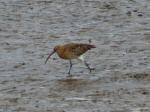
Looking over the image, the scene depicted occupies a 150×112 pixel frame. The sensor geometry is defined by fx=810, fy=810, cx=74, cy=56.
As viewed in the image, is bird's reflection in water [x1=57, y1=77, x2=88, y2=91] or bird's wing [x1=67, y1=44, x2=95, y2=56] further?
bird's wing [x1=67, y1=44, x2=95, y2=56]

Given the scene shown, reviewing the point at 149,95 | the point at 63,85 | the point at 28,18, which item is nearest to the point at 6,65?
the point at 63,85

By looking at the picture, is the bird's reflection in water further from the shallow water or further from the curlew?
the curlew

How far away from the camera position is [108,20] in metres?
16.8

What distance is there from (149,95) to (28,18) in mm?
6815

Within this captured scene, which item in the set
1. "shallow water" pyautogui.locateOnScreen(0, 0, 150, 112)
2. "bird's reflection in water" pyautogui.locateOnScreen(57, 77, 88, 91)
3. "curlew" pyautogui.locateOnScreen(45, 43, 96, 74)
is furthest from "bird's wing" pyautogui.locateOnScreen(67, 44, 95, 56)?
"bird's reflection in water" pyautogui.locateOnScreen(57, 77, 88, 91)

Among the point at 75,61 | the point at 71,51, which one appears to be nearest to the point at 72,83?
the point at 71,51

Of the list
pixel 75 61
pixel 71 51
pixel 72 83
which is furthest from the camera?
pixel 75 61

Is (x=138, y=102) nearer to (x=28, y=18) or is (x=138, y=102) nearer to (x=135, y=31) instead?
(x=135, y=31)

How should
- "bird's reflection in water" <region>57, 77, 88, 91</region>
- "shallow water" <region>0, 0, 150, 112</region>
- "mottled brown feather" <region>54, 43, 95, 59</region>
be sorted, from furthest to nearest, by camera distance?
1. "mottled brown feather" <region>54, 43, 95, 59</region>
2. "bird's reflection in water" <region>57, 77, 88, 91</region>
3. "shallow water" <region>0, 0, 150, 112</region>

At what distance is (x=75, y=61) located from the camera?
1355 centimetres

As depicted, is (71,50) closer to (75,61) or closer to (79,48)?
(79,48)

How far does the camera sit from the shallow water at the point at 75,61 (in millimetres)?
10625

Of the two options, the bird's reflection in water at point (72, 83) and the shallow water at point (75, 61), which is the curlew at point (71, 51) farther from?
the bird's reflection in water at point (72, 83)

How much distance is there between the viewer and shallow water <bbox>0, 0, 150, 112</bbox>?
34.9ft
